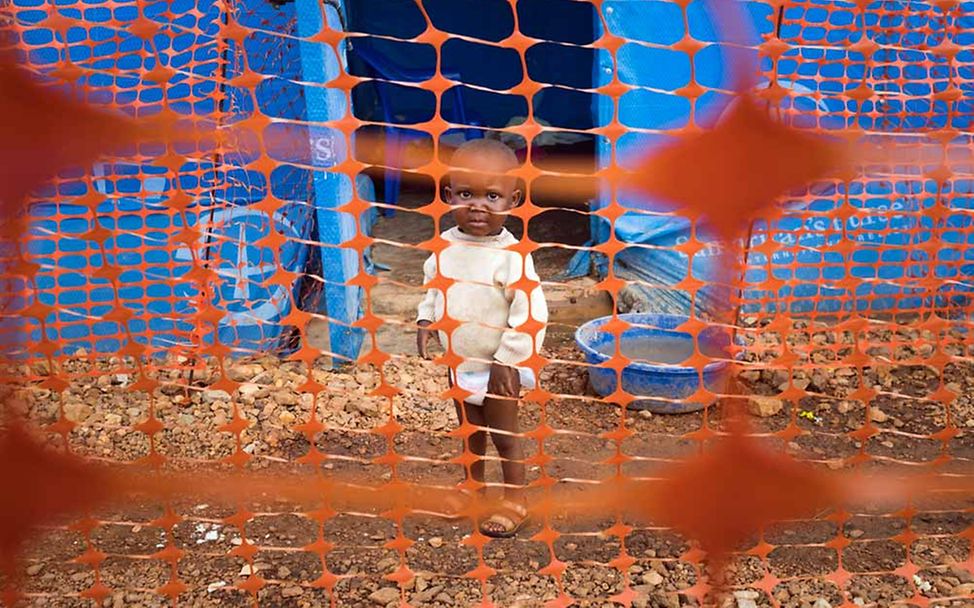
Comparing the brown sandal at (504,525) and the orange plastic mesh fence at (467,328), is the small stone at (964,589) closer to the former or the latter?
the orange plastic mesh fence at (467,328)

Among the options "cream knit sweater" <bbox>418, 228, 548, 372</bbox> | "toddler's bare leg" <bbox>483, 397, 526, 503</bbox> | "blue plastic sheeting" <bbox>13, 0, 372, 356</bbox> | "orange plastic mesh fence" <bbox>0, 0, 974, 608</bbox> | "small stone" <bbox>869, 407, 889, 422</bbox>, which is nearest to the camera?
"orange plastic mesh fence" <bbox>0, 0, 974, 608</bbox>

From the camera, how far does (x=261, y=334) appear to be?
4.40 meters

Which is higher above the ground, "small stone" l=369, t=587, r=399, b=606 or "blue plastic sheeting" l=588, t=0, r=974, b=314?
"blue plastic sheeting" l=588, t=0, r=974, b=314

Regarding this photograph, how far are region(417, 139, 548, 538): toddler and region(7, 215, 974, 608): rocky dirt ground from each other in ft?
0.84

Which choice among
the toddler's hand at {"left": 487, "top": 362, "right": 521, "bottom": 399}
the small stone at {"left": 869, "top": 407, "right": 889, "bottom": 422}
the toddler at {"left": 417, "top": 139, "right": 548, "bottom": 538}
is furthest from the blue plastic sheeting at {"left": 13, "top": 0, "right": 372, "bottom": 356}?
the small stone at {"left": 869, "top": 407, "right": 889, "bottom": 422}

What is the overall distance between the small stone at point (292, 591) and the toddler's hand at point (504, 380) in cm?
80

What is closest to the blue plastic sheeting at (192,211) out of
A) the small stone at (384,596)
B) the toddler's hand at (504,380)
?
the toddler's hand at (504,380)

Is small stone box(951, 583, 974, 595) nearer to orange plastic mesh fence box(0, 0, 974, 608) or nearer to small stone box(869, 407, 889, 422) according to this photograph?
orange plastic mesh fence box(0, 0, 974, 608)

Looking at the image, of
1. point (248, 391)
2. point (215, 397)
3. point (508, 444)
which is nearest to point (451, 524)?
point (508, 444)

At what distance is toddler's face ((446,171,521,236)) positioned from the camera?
255 centimetres

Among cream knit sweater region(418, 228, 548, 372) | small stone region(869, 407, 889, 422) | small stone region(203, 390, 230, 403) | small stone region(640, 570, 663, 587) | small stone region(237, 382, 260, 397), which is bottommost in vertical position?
small stone region(640, 570, 663, 587)

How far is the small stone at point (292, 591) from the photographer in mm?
2471

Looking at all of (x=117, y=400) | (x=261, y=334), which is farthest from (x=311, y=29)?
(x=117, y=400)

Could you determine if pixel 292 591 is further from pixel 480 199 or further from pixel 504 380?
pixel 480 199
